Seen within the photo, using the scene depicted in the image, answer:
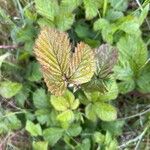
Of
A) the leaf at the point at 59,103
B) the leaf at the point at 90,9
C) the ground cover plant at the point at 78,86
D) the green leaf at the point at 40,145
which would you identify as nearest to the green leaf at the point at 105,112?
the ground cover plant at the point at 78,86

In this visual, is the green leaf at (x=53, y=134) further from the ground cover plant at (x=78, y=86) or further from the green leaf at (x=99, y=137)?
the green leaf at (x=99, y=137)

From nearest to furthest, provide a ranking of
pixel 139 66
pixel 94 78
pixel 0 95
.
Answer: pixel 94 78, pixel 139 66, pixel 0 95

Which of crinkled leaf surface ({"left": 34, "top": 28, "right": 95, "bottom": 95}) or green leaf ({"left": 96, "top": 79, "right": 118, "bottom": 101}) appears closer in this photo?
crinkled leaf surface ({"left": 34, "top": 28, "right": 95, "bottom": 95})

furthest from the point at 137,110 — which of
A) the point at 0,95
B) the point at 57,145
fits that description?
the point at 0,95

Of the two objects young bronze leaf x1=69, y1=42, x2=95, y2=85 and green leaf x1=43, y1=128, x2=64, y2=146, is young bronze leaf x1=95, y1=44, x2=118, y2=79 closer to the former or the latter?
young bronze leaf x1=69, y1=42, x2=95, y2=85

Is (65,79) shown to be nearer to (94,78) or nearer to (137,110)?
(94,78)

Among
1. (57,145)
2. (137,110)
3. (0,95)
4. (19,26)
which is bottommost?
(57,145)

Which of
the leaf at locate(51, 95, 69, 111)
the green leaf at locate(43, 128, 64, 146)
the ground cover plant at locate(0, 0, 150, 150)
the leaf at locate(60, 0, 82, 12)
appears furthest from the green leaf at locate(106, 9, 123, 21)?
the green leaf at locate(43, 128, 64, 146)
